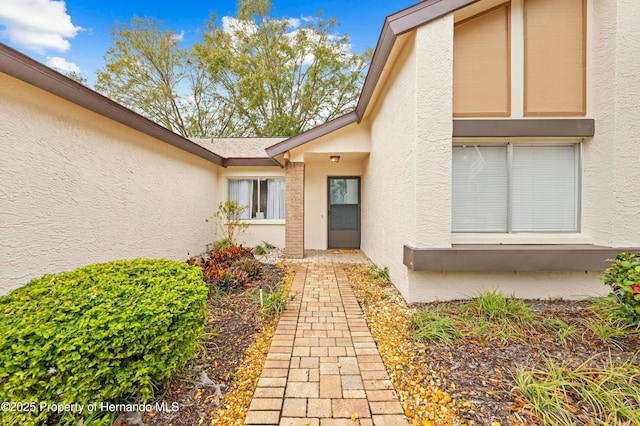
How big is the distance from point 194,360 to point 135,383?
0.69m

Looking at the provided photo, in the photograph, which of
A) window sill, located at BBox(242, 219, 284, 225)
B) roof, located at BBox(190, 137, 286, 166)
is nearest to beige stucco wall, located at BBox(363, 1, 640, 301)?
window sill, located at BBox(242, 219, 284, 225)

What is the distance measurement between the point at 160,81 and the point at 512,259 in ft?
71.0

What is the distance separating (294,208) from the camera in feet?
25.2

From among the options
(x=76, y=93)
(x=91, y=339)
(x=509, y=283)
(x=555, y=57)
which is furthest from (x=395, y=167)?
(x=76, y=93)

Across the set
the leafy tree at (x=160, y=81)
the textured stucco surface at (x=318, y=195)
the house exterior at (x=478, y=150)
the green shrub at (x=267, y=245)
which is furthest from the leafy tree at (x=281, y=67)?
the house exterior at (x=478, y=150)

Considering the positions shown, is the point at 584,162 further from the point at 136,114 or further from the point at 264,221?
the point at 264,221

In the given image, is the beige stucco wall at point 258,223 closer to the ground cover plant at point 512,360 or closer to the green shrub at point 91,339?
the ground cover plant at point 512,360

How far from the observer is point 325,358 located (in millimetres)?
2803

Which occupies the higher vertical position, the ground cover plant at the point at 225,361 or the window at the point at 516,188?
the window at the point at 516,188

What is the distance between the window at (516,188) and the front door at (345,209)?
16.7 feet

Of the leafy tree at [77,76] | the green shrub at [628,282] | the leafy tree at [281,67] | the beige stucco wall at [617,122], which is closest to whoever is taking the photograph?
the green shrub at [628,282]

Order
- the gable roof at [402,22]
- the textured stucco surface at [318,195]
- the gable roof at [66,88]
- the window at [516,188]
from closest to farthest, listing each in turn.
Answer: the gable roof at [66,88]
the gable roof at [402,22]
the window at [516,188]
the textured stucco surface at [318,195]

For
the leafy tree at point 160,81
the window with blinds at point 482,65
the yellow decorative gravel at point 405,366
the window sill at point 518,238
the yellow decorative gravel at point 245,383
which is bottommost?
the yellow decorative gravel at point 245,383

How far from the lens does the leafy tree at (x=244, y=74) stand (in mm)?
16875
